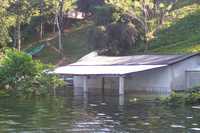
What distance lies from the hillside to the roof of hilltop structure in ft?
51.6

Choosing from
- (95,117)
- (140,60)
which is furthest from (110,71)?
(95,117)

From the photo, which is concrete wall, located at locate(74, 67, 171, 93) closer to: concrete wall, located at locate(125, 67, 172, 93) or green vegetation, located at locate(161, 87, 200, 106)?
concrete wall, located at locate(125, 67, 172, 93)

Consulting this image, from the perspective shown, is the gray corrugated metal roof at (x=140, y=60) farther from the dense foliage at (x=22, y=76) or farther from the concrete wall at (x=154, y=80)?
the dense foliage at (x=22, y=76)

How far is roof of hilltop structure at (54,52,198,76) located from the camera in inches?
2047

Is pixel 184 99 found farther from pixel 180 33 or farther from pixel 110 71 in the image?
pixel 180 33

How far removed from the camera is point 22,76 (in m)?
49.7

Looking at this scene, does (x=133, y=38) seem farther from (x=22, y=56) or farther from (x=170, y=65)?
(x=22, y=56)

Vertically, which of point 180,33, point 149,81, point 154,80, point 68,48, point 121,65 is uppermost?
point 180,33

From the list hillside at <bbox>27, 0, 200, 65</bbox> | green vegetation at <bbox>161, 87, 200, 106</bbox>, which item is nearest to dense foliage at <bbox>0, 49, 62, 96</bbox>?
green vegetation at <bbox>161, 87, 200, 106</bbox>

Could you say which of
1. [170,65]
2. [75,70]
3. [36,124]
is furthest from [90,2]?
[36,124]

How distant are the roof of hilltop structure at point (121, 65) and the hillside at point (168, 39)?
51.6 feet

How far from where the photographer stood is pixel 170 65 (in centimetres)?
5322

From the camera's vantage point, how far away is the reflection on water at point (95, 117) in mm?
25906

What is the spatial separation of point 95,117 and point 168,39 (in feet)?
179
